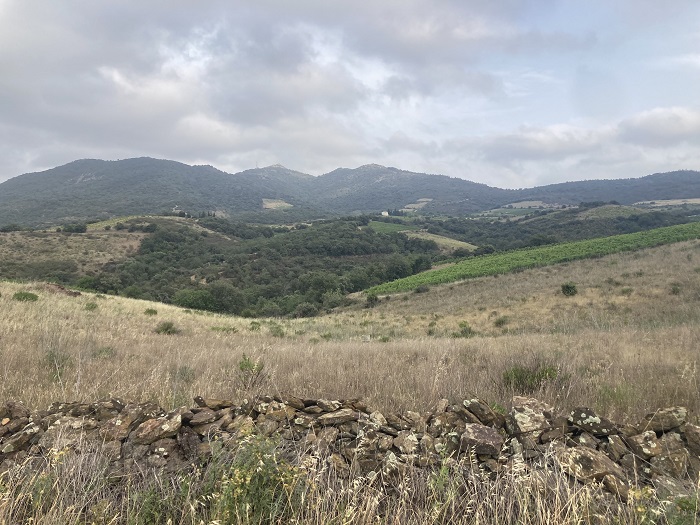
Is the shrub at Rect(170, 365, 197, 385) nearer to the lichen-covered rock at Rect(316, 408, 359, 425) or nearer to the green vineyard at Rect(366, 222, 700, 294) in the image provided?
the lichen-covered rock at Rect(316, 408, 359, 425)

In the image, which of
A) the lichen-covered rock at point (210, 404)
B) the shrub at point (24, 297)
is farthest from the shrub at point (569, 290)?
the shrub at point (24, 297)

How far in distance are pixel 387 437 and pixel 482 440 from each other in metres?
0.77

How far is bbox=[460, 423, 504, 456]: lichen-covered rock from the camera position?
9.47 ft

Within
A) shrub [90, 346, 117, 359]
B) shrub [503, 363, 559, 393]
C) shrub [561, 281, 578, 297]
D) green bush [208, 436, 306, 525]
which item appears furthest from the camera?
shrub [561, 281, 578, 297]

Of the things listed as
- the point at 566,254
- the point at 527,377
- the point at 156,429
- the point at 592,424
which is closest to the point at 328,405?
the point at 156,429

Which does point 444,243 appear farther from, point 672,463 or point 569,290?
point 672,463

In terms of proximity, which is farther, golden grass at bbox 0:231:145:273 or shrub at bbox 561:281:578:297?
golden grass at bbox 0:231:145:273

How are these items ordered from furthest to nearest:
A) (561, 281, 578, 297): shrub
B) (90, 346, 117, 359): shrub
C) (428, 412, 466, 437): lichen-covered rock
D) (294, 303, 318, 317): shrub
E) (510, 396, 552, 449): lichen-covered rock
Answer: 1. (294, 303, 318, 317): shrub
2. (561, 281, 578, 297): shrub
3. (90, 346, 117, 359): shrub
4. (428, 412, 466, 437): lichen-covered rock
5. (510, 396, 552, 449): lichen-covered rock

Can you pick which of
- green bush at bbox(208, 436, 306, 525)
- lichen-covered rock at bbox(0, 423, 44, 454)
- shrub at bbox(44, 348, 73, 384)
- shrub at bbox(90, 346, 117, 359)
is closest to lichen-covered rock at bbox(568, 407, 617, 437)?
green bush at bbox(208, 436, 306, 525)

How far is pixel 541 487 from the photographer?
239cm

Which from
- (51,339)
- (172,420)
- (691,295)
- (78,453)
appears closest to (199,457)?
(172,420)

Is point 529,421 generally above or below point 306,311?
above

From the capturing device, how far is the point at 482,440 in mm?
2930

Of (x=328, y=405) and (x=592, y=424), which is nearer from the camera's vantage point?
(x=592, y=424)
